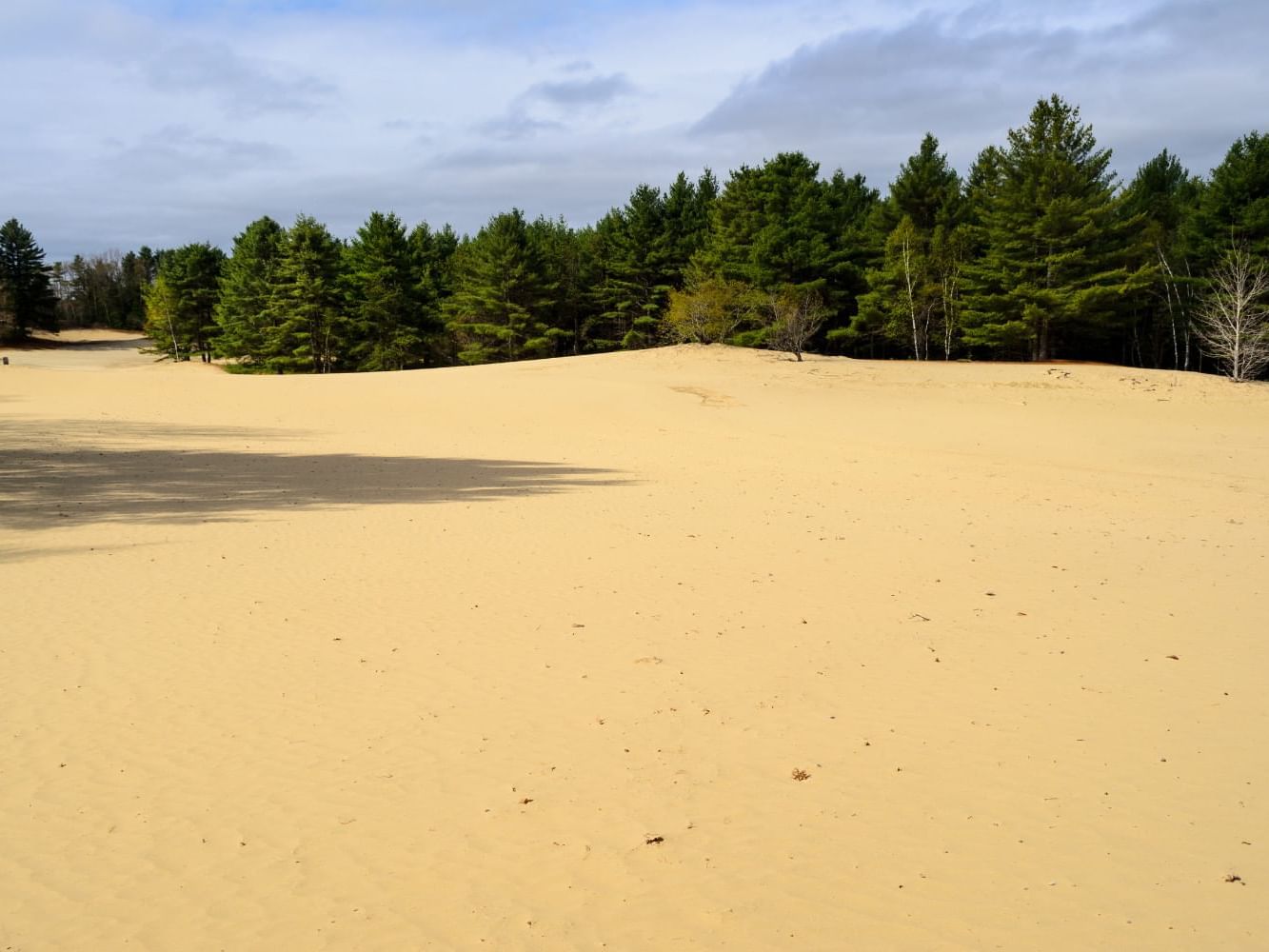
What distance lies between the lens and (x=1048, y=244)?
3903 centimetres

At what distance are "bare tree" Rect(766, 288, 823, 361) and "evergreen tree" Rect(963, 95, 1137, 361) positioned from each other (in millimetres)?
7056

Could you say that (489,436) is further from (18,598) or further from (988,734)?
(988,734)

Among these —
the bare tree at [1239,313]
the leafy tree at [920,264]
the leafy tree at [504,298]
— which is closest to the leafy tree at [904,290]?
the leafy tree at [920,264]

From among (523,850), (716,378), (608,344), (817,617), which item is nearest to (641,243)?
(608,344)

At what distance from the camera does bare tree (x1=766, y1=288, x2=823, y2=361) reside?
38938 mm

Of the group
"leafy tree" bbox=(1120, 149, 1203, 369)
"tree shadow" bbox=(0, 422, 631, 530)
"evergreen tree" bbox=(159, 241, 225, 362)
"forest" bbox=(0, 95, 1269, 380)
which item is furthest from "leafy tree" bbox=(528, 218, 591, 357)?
"tree shadow" bbox=(0, 422, 631, 530)

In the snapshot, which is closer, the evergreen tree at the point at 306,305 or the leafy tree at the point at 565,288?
the evergreen tree at the point at 306,305

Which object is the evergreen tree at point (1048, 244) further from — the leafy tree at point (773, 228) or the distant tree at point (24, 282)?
the distant tree at point (24, 282)

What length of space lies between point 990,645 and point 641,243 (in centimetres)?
4888

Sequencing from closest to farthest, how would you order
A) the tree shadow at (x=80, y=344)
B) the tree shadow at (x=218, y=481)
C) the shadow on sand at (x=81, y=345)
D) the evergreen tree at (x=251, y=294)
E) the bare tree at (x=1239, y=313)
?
the tree shadow at (x=218, y=481) → the bare tree at (x=1239, y=313) → the evergreen tree at (x=251, y=294) → the tree shadow at (x=80, y=344) → the shadow on sand at (x=81, y=345)

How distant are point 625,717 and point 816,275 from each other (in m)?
41.8

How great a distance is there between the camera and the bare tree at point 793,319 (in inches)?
1533

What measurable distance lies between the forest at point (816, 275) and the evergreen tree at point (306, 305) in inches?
6.0

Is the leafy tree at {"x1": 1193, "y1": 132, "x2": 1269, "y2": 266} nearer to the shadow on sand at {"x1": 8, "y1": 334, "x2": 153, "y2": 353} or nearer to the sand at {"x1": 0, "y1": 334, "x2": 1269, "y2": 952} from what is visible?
the sand at {"x1": 0, "y1": 334, "x2": 1269, "y2": 952}
